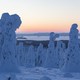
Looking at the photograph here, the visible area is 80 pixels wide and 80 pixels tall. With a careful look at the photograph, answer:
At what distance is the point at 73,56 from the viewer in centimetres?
3394

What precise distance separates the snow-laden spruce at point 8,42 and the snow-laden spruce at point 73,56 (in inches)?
253

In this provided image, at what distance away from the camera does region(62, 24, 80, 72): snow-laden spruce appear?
33.6 m

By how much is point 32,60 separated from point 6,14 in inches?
1026

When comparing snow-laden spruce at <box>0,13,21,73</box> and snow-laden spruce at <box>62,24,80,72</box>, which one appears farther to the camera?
snow-laden spruce at <box>62,24,80,72</box>

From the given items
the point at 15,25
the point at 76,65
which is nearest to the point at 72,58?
the point at 76,65

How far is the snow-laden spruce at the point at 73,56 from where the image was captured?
33.6m

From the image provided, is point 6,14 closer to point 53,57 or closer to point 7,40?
point 7,40

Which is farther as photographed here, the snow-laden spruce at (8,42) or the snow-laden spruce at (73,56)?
the snow-laden spruce at (73,56)

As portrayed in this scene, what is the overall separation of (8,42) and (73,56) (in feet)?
25.1

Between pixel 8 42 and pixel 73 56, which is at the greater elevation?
Result: pixel 8 42

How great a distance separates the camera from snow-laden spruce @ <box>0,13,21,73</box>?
2906 centimetres

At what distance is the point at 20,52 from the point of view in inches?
2488

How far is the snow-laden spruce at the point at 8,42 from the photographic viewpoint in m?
29.1

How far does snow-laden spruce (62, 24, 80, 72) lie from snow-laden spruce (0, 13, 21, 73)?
6414 millimetres
